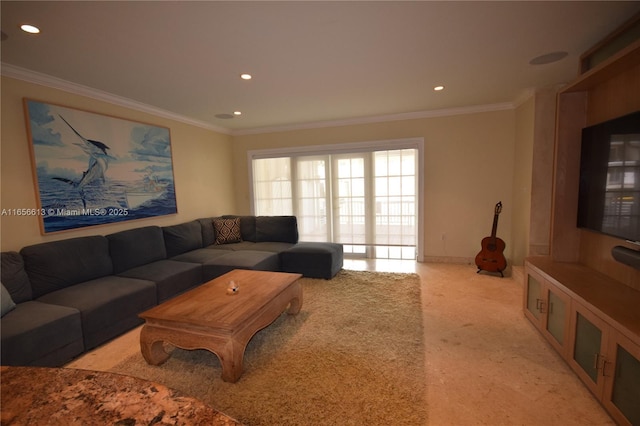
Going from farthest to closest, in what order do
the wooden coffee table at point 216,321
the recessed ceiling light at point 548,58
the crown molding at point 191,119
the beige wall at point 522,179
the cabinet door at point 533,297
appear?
the beige wall at point 522,179, the crown molding at point 191,119, the recessed ceiling light at point 548,58, the cabinet door at point 533,297, the wooden coffee table at point 216,321

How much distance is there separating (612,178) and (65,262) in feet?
15.1

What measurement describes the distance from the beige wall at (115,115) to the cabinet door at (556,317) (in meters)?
4.49

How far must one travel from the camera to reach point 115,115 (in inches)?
139

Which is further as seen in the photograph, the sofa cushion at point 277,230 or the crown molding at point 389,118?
the sofa cushion at point 277,230

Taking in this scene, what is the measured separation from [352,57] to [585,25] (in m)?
1.70

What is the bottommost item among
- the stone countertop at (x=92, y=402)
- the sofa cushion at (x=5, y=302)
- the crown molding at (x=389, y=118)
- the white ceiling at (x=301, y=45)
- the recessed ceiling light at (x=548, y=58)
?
the sofa cushion at (x=5, y=302)

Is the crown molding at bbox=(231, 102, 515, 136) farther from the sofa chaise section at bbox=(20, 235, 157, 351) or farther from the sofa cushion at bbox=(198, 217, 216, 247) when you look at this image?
the sofa chaise section at bbox=(20, 235, 157, 351)

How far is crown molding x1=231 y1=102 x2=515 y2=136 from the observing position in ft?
14.0

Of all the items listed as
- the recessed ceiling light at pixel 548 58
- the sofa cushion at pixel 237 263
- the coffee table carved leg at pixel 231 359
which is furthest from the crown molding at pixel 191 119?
the coffee table carved leg at pixel 231 359

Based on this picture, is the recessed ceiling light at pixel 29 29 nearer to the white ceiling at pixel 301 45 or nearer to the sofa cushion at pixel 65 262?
the white ceiling at pixel 301 45

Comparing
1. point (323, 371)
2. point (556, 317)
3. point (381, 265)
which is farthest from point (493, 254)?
point (323, 371)

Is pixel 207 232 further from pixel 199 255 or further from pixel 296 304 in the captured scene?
pixel 296 304

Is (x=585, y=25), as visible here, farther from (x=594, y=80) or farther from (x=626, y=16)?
(x=594, y=80)

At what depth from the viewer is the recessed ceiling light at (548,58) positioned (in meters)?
2.58
